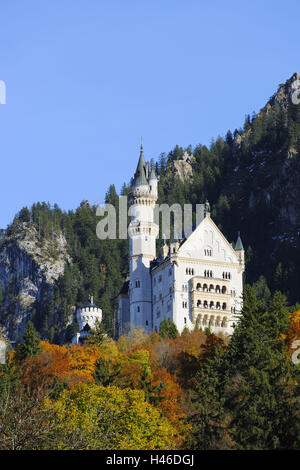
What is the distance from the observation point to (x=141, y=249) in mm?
119000

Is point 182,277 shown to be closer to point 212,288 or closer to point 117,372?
point 212,288

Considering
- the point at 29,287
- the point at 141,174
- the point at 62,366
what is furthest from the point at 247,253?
the point at 62,366

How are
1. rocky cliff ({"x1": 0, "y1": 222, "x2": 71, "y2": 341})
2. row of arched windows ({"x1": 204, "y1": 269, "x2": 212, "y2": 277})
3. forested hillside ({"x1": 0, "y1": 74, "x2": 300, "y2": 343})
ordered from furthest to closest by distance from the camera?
rocky cliff ({"x1": 0, "y1": 222, "x2": 71, "y2": 341}) → forested hillside ({"x1": 0, "y1": 74, "x2": 300, "y2": 343}) → row of arched windows ({"x1": 204, "y1": 269, "x2": 212, "y2": 277})

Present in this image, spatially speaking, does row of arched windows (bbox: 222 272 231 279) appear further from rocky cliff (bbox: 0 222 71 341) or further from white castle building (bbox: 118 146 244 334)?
rocky cliff (bbox: 0 222 71 341)

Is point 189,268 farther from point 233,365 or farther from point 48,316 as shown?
point 48,316

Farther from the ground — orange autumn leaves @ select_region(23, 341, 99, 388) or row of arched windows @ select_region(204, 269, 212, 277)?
row of arched windows @ select_region(204, 269, 212, 277)

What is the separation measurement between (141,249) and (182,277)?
831cm

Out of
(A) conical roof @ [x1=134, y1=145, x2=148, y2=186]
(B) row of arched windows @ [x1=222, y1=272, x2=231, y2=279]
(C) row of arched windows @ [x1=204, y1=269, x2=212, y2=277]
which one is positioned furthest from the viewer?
(A) conical roof @ [x1=134, y1=145, x2=148, y2=186]

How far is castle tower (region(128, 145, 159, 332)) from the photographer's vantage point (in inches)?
4609

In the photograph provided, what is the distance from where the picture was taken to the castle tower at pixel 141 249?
11706cm

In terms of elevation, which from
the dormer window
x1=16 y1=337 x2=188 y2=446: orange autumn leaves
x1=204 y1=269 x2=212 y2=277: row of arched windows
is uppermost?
the dormer window

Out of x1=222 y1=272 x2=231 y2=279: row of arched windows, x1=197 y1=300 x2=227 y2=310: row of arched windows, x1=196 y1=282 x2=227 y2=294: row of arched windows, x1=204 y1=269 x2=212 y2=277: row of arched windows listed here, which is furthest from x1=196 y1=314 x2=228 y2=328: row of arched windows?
x1=222 y1=272 x2=231 y2=279: row of arched windows

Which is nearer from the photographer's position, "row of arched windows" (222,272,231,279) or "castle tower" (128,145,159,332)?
"row of arched windows" (222,272,231,279)

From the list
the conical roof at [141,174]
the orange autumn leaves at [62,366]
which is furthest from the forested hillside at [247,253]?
the orange autumn leaves at [62,366]
